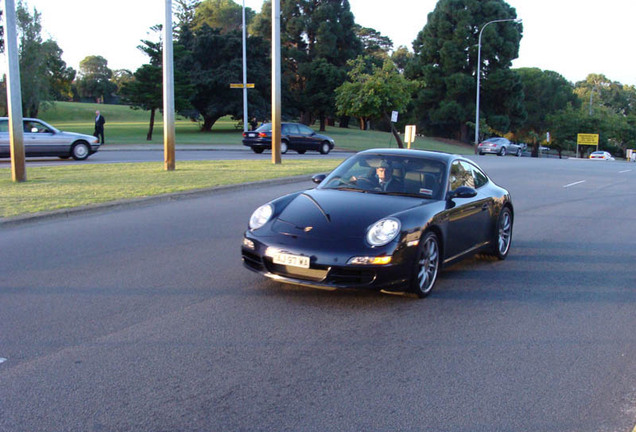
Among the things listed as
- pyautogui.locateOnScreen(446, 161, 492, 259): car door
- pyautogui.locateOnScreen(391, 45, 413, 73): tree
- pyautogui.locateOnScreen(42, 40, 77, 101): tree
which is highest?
pyautogui.locateOnScreen(391, 45, 413, 73): tree

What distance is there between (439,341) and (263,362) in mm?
A: 1465

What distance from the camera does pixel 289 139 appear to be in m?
32.3

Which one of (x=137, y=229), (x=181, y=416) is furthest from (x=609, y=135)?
(x=181, y=416)

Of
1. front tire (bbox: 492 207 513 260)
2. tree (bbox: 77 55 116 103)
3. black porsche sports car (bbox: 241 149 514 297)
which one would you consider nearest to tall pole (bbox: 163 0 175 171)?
black porsche sports car (bbox: 241 149 514 297)

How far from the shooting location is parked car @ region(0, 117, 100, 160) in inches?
875

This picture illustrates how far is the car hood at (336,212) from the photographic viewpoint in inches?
242

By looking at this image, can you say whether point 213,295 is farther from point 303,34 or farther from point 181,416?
point 303,34

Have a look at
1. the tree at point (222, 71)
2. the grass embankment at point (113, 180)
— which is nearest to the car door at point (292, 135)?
the grass embankment at point (113, 180)

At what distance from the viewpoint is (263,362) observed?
463 cm

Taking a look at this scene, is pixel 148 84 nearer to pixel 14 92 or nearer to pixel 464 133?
pixel 14 92

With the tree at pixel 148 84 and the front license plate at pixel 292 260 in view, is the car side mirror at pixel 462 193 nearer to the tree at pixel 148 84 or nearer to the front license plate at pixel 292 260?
the front license plate at pixel 292 260

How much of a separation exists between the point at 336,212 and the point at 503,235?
9.96ft

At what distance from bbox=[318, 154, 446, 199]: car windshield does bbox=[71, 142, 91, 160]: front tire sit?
1822 centimetres

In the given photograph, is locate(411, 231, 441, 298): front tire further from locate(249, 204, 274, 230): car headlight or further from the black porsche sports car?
locate(249, 204, 274, 230): car headlight
